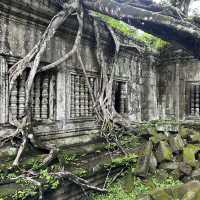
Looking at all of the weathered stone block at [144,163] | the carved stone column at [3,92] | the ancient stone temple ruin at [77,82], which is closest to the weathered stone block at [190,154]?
the weathered stone block at [144,163]

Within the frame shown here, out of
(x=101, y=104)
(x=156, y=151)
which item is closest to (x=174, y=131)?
(x=156, y=151)

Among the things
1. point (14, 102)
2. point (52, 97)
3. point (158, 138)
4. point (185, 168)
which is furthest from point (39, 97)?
point (185, 168)

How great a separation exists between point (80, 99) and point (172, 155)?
8.17 feet

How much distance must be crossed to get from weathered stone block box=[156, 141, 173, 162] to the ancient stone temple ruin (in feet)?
5.02

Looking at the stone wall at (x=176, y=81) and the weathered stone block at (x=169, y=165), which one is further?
the stone wall at (x=176, y=81)

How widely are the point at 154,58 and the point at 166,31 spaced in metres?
4.88

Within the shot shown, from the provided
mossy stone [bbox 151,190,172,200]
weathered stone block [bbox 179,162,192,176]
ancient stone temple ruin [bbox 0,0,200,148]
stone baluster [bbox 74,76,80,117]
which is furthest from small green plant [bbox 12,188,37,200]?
weathered stone block [bbox 179,162,192,176]

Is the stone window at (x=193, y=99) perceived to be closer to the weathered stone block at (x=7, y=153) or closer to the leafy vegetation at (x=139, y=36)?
the leafy vegetation at (x=139, y=36)

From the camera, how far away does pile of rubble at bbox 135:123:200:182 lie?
6406 mm

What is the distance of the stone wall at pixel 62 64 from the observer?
16.2 ft

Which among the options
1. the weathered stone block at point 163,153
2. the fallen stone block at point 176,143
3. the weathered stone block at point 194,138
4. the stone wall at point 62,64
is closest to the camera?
the stone wall at point 62,64

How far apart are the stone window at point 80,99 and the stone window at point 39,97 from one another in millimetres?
578

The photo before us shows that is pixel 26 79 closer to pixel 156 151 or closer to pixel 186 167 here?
pixel 156 151

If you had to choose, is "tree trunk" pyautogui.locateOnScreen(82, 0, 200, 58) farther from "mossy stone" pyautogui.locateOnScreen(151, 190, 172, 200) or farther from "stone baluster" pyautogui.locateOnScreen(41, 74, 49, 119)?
"mossy stone" pyautogui.locateOnScreen(151, 190, 172, 200)
